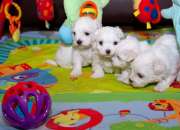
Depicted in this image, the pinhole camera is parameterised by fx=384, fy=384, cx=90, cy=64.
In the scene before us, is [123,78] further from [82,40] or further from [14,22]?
[14,22]

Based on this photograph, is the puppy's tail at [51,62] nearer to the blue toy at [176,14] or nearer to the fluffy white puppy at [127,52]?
the fluffy white puppy at [127,52]

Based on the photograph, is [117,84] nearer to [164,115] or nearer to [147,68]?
[147,68]

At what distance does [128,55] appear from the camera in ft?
5.24

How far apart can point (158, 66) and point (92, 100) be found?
30 centimetres

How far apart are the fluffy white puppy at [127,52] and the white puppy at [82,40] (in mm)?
150

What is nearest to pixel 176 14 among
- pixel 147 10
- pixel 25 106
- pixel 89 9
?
pixel 147 10

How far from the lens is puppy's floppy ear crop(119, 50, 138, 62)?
159 cm

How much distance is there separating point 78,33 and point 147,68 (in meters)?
0.37

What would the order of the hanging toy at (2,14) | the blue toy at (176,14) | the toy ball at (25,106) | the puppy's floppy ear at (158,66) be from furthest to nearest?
the hanging toy at (2,14), the blue toy at (176,14), the puppy's floppy ear at (158,66), the toy ball at (25,106)

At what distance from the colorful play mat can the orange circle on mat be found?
0.88ft

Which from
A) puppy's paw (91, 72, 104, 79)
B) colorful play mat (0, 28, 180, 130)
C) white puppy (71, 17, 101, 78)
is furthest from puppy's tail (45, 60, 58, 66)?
puppy's paw (91, 72, 104, 79)

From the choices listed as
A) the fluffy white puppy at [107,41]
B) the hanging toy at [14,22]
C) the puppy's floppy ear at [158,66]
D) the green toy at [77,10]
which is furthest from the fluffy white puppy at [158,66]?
the hanging toy at [14,22]

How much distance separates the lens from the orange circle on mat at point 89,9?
6.01ft

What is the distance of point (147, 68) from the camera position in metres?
1.54
